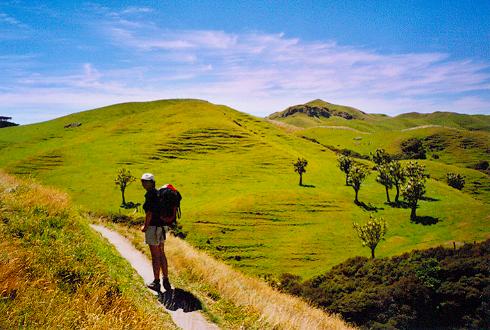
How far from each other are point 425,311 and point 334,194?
5841 cm

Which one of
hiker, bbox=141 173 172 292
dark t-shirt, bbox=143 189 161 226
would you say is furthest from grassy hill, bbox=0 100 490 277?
dark t-shirt, bbox=143 189 161 226

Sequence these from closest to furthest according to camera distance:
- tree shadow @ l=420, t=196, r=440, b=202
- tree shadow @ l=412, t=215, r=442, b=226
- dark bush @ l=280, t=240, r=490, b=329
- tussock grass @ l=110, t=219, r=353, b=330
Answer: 1. tussock grass @ l=110, t=219, r=353, b=330
2. dark bush @ l=280, t=240, r=490, b=329
3. tree shadow @ l=412, t=215, r=442, b=226
4. tree shadow @ l=420, t=196, r=440, b=202

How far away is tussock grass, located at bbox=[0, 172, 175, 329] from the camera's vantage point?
563 cm

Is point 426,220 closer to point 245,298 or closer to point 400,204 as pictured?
point 400,204

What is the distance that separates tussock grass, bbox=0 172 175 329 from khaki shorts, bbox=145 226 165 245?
120 centimetres

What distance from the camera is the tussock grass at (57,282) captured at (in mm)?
5633

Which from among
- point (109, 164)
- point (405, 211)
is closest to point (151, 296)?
point (405, 211)

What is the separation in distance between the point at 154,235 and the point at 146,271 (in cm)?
329

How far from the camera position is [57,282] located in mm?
7234

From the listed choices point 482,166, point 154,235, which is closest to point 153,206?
point 154,235

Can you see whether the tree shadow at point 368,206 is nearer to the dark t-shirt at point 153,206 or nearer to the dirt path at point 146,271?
the dirt path at point 146,271

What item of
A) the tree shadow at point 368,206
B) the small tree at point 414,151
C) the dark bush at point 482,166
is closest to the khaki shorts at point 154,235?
the tree shadow at point 368,206

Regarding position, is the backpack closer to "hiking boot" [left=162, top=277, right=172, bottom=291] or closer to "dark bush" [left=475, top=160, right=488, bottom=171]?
"hiking boot" [left=162, top=277, right=172, bottom=291]

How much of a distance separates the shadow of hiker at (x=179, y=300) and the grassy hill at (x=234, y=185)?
160 feet
